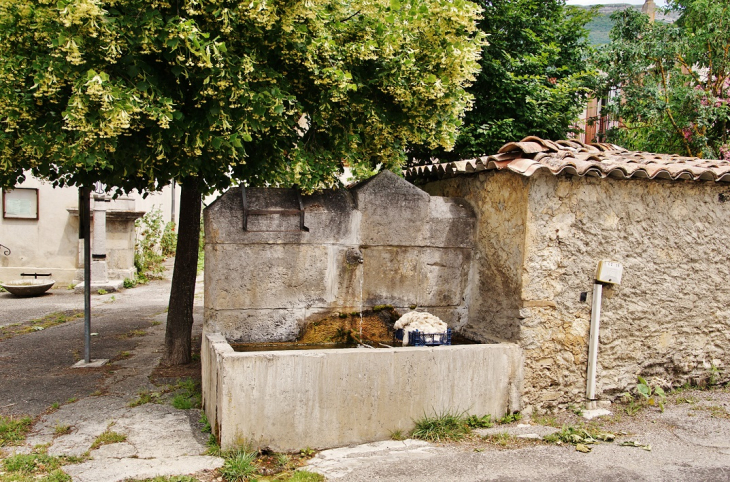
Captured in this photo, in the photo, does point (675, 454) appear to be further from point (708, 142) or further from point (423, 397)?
point (708, 142)

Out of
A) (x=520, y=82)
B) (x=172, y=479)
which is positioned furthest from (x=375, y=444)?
(x=520, y=82)

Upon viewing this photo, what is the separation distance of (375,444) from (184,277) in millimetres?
2877

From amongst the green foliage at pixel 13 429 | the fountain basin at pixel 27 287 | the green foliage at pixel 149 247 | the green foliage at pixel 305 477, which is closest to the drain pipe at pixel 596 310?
the green foliage at pixel 305 477

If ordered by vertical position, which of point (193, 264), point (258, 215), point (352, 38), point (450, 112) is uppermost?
point (352, 38)

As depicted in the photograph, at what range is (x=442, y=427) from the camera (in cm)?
459

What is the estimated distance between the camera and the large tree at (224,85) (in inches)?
159

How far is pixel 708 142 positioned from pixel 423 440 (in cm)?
808

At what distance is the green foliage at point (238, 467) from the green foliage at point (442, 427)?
4.26ft

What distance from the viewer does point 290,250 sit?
5047mm

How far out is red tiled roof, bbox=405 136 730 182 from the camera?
16.0ft

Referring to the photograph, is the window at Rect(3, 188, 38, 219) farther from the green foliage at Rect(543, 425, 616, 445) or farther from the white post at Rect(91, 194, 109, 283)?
the green foliage at Rect(543, 425, 616, 445)

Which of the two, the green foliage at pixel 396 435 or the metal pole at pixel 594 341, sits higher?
the metal pole at pixel 594 341

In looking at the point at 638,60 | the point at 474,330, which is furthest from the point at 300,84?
the point at 638,60

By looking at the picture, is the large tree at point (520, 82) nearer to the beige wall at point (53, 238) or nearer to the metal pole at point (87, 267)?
the metal pole at point (87, 267)
